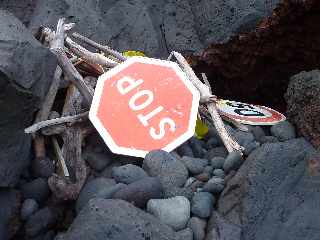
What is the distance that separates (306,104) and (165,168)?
79cm

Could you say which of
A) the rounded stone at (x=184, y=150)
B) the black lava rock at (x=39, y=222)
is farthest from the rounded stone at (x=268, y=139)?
the black lava rock at (x=39, y=222)

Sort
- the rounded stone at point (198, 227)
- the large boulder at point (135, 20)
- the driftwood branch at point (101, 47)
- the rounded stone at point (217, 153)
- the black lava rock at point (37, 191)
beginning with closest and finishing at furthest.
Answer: the rounded stone at point (198, 227) → the black lava rock at point (37, 191) → the rounded stone at point (217, 153) → the driftwood branch at point (101, 47) → the large boulder at point (135, 20)

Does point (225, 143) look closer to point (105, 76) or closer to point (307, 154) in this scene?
point (307, 154)

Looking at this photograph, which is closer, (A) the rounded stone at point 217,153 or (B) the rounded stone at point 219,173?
(B) the rounded stone at point 219,173

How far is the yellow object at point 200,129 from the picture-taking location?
208 centimetres

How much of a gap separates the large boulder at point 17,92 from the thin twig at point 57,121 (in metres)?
0.08

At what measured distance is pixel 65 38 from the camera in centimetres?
236

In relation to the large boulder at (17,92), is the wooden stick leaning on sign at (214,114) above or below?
below

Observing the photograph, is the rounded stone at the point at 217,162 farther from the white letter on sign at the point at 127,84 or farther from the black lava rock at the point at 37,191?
the black lava rock at the point at 37,191

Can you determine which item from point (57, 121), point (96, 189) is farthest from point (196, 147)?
point (57, 121)

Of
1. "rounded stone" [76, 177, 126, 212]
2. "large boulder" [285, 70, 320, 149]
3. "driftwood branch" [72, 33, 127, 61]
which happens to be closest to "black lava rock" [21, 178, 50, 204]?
"rounded stone" [76, 177, 126, 212]

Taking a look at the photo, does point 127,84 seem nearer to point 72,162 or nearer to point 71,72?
point 71,72

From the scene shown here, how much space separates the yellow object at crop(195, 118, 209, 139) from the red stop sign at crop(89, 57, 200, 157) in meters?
0.11

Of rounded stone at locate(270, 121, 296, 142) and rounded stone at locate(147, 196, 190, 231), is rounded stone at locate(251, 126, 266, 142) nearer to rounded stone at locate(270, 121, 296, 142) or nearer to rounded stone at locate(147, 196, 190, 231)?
rounded stone at locate(270, 121, 296, 142)
